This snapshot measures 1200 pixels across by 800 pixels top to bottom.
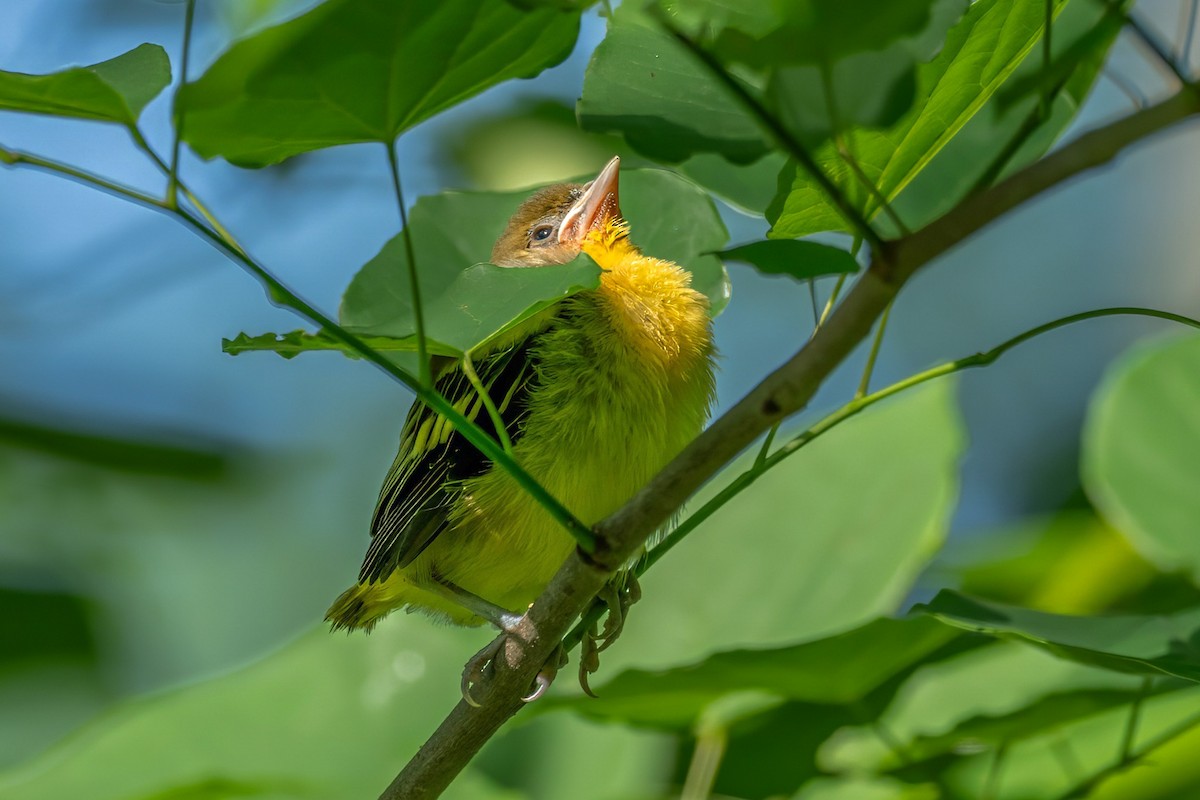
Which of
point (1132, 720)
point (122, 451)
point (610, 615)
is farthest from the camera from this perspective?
point (122, 451)

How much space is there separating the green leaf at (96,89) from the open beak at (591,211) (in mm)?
1699

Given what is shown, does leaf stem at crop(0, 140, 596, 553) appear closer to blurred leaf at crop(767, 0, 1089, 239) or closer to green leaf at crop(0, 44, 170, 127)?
green leaf at crop(0, 44, 170, 127)

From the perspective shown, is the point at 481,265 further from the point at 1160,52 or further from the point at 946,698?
the point at 946,698

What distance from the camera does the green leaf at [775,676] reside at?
212 centimetres

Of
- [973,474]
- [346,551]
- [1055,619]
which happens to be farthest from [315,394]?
[1055,619]

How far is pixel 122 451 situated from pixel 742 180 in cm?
392

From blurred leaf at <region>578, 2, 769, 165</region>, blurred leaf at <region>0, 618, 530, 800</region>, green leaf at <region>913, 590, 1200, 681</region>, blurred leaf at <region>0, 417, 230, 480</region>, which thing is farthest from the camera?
blurred leaf at <region>0, 417, 230, 480</region>

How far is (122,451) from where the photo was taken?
17.0ft

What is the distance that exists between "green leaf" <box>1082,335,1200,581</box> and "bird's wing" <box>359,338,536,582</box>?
1.26m

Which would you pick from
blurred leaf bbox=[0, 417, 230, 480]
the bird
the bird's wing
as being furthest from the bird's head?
blurred leaf bbox=[0, 417, 230, 480]

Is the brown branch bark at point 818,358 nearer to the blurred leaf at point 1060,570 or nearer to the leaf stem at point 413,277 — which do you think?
the leaf stem at point 413,277

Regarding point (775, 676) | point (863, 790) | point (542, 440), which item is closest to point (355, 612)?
point (542, 440)

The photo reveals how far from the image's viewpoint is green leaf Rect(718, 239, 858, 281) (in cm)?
131

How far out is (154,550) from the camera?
5145mm
